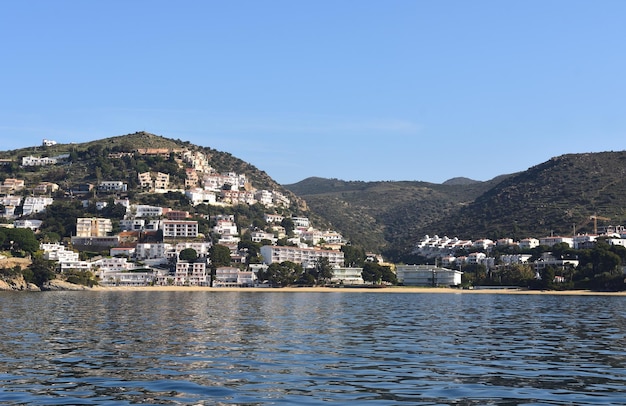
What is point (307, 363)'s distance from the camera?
1213 inches

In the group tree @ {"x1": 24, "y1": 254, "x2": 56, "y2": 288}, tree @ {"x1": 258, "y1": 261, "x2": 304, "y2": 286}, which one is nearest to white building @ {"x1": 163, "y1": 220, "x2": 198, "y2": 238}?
tree @ {"x1": 258, "y1": 261, "x2": 304, "y2": 286}

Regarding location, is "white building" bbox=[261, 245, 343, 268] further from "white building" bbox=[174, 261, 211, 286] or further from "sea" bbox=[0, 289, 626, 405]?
"sea" bbox=[0, 289, 626, 405]

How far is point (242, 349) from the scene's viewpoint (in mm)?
35969

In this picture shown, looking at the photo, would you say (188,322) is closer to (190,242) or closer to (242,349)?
(242,349)

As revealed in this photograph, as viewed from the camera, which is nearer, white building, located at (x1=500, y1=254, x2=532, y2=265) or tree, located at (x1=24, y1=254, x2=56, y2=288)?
tree, located at (x1=24, y1=254, x2=56, y2=288)

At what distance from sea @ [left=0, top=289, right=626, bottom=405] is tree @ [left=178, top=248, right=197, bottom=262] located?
403ft

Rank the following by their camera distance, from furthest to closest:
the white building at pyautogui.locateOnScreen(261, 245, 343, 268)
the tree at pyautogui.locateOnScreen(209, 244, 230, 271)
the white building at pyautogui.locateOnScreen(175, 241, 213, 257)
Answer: the white building at pyautogui.locateOnScreen(261, 245, 343, 268), the white building at pyautogui.locateOnScreen(175, 241, 213, 257), the tree at pyautogui.locateOnScreen(209, 244, 230, 271)

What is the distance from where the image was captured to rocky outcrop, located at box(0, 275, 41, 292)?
13638 cm

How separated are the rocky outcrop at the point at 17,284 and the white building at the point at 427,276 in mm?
A: 90616

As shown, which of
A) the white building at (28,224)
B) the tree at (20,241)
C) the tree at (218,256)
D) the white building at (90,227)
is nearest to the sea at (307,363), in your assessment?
the tree at (20,241)

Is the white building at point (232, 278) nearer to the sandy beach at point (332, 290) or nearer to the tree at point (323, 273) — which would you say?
the sandy beach at point (332, 290)

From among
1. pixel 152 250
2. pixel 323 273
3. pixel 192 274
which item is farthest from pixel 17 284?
pixel 323 273

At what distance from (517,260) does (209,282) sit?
269 ft

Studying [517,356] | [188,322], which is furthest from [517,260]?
[517,356]
